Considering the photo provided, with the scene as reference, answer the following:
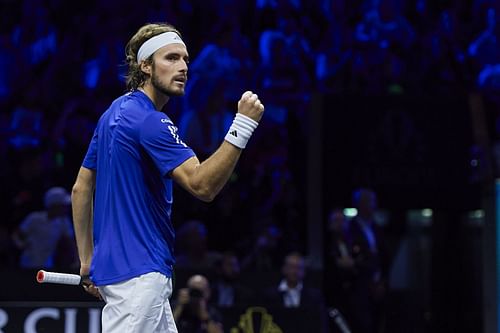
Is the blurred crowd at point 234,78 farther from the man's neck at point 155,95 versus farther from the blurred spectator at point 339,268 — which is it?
the man's neck at point 155,95

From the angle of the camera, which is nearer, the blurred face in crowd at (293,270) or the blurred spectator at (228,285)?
the blurred spectator at (228,285)

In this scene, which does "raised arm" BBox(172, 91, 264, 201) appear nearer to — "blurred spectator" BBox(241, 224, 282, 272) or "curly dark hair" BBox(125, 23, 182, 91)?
"curly dark hair" BBox(125, 23, 182, 91)

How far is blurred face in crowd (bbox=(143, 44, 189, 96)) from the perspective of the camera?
4062 mm

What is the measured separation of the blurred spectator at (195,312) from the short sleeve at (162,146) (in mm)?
4276

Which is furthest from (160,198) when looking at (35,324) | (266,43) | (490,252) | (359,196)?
(266,43)

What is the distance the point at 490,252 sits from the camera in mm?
8680

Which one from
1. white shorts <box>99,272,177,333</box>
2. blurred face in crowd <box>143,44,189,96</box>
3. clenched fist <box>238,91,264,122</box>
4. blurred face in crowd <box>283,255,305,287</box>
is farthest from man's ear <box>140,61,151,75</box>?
blurred face in crowd <box>283,255,305,287</box>

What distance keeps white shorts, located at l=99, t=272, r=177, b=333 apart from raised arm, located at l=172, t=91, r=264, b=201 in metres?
0.38

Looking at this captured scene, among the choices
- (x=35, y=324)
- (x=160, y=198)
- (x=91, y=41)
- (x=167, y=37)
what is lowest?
(x=35, y=324)

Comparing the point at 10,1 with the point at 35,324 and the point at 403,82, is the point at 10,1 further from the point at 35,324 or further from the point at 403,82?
the point at 35,324

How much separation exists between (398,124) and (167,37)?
6664mm

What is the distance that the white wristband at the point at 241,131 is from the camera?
3.80 metres

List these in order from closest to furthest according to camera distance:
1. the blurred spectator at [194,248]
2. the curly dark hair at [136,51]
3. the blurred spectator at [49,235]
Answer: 1. the curly dark hair at [136,51]
2. the blurred spectator at [49,235]
3. the blurred spectator at [194,248]

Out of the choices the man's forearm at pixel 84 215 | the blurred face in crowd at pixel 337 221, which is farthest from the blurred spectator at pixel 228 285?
the man's forearm at pixel 84 215
